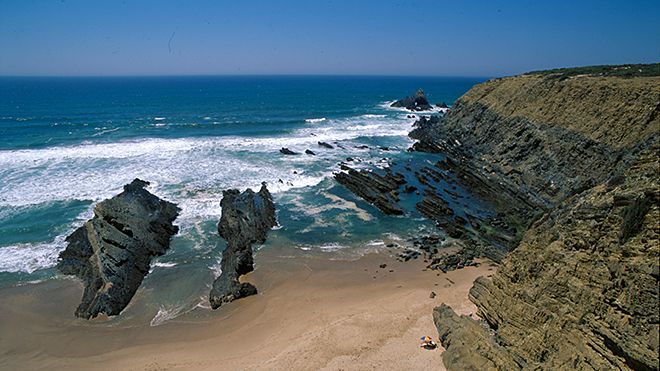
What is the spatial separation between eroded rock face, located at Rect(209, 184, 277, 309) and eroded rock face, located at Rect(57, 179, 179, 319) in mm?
3981

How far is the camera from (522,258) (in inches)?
455

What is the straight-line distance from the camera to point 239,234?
23.2 m

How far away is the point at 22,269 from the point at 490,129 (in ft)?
144

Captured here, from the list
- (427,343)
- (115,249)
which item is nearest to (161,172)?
(115,249)

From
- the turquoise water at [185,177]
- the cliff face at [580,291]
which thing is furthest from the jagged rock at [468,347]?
the turquoise water at [185,177]

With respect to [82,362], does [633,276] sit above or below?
above

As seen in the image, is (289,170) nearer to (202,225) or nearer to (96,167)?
(202,225)

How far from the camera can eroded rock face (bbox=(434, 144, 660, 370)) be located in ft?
26.5

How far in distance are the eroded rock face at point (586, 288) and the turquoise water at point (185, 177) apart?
1271 cm

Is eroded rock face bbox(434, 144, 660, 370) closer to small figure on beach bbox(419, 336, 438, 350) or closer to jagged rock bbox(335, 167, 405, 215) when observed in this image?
small figure on beach bbox(419, 336, 438, 350)

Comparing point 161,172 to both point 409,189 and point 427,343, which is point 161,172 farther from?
point 427,343

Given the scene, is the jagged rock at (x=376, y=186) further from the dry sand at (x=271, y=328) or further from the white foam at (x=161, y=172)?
the dry sand at (x=271, y=328)

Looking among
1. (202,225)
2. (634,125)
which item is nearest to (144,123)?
(202,225)

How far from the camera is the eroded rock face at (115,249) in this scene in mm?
17883
